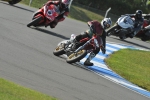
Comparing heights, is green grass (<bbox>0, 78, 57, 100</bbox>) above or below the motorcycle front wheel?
above

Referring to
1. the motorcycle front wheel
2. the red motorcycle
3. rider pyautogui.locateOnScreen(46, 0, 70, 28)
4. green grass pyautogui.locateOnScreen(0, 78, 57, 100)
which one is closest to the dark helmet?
rider pyautogui.locateOnScreen(46, 0, 70, 28)

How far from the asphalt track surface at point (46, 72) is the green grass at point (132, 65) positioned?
195 cm

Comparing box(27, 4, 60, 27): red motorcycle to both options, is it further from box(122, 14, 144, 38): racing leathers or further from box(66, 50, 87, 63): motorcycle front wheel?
box(122, 14, 144, 38): racing leathers

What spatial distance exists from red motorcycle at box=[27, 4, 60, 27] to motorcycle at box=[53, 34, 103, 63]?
13.5ft

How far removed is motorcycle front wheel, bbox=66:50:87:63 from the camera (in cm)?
1377

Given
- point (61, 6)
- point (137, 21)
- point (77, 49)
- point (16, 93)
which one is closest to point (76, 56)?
point (77, 49)

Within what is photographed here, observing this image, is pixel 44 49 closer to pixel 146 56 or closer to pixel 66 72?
pixel 66 72

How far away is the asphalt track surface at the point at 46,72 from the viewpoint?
995 cm

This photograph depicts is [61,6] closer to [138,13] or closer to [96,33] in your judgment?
[96,33]

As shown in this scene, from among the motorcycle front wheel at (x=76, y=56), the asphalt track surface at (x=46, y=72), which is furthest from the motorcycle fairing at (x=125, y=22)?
the motorcycle front wheel at (x=76, y=56)

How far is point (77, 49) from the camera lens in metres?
14.1

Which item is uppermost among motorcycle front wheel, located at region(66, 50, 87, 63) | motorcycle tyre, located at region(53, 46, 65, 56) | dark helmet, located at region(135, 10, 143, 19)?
motorcycle front wheel, located at region(66, 50, 87, 63)

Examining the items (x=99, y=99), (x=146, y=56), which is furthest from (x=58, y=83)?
(x=146, y=56)

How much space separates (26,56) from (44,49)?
2.37m
